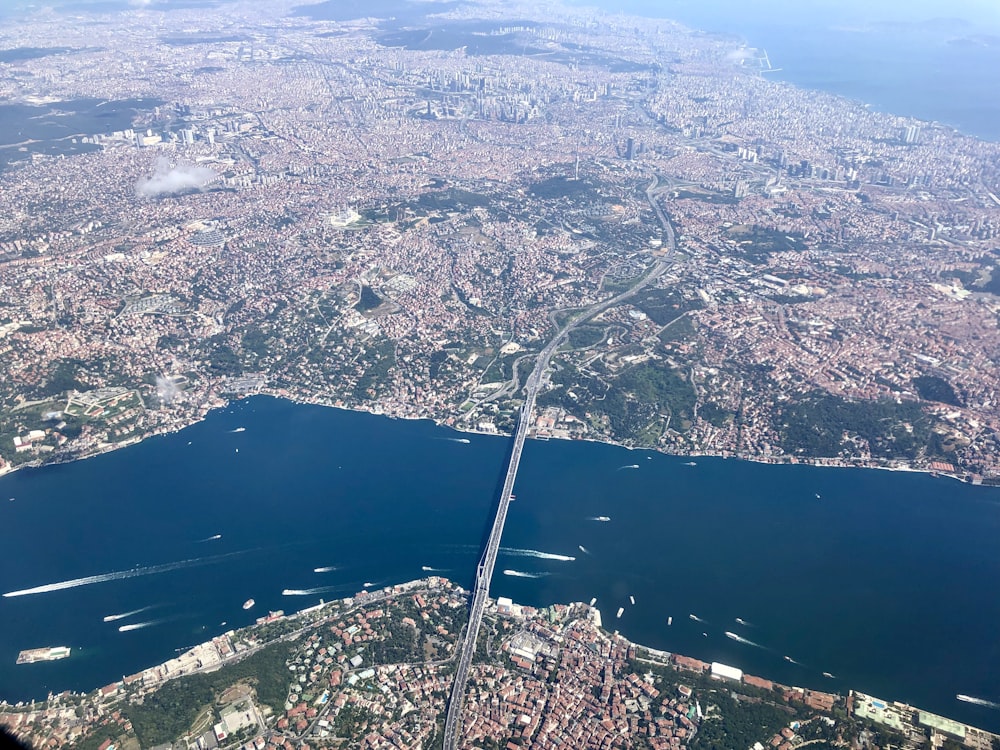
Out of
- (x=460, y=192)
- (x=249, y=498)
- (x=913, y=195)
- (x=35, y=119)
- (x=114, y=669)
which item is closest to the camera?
(x=114, y=669)

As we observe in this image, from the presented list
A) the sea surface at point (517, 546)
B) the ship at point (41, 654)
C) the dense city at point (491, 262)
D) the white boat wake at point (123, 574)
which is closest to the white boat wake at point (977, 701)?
the sea surface at point (517, 546)

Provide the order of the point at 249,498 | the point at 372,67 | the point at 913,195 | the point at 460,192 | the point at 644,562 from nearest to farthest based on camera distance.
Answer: the point at 644,562, the point at 249,498, the point at 460,192, the point at 913,195, the point at 372,67

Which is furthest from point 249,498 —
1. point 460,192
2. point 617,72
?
point 617,72

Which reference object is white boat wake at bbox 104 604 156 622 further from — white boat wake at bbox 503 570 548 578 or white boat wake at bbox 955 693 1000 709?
white boat wake at bbox 955 693 1000 709

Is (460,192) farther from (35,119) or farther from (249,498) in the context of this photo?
(35,119)

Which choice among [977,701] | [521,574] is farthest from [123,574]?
[977,701]

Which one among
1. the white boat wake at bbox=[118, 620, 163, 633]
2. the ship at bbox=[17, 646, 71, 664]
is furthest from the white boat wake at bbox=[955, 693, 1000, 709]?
the ship at bbox=[17, 646, 71, 664]

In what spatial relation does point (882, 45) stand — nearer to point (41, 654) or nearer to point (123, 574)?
point (123, 574)
